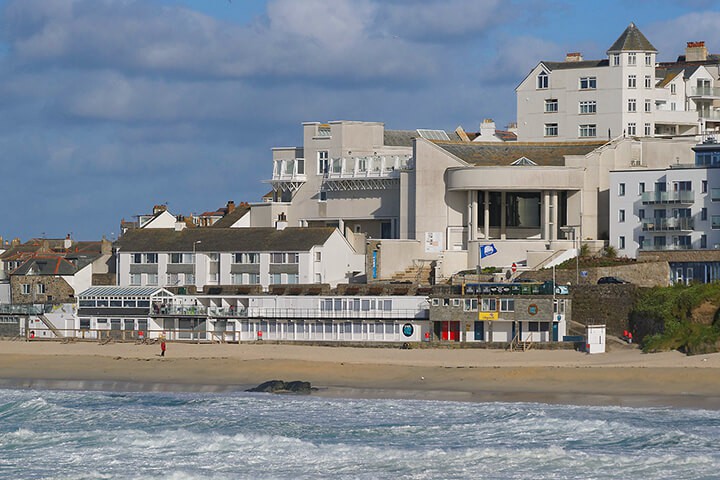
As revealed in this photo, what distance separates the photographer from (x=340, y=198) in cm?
8994

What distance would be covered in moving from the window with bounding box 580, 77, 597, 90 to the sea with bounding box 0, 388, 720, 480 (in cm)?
4201

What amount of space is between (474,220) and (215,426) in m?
36.0

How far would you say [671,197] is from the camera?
253ft

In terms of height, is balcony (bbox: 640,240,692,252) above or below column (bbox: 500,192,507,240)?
below

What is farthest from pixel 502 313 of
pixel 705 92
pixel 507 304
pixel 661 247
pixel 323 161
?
pixel 705 92

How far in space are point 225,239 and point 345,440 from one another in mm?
38168

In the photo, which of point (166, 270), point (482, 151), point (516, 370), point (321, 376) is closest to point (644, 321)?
point (516, 370)

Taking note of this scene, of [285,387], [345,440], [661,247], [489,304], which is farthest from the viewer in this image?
[661,247]

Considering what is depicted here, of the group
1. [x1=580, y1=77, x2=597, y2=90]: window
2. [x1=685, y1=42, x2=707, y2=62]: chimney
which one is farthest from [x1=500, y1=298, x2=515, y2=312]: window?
[x1=685, y1=42, x2=707, y2=62]: chimney

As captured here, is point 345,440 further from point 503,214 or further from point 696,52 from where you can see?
point 696,52

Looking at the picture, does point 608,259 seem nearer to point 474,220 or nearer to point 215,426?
point 474,220

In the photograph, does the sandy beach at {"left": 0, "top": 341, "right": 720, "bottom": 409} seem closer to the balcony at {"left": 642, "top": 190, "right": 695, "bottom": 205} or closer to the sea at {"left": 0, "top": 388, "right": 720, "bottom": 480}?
the sea at {"left": 0, "top": 388, "right": 720, "bottom": 480}

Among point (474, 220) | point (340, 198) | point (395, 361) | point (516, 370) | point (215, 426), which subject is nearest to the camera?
point (215, 426)

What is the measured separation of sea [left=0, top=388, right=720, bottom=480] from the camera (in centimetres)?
4244
